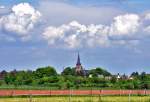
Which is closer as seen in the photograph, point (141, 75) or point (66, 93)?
point (66, 93)

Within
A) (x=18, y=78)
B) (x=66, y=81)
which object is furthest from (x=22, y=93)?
(x=18, y=78)

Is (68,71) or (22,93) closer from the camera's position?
(22,93)

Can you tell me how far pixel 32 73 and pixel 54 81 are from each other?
27.6 meters

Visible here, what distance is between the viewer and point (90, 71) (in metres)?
184

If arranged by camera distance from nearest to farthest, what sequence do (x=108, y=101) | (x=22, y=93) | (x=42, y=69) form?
(x=108, y=101), (x=22, y=93), (x=42, y=69)

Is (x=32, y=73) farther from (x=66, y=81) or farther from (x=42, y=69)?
(x=66, y=81)

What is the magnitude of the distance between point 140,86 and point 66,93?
33347 millimetres

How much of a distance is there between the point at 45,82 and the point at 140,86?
66.6ft

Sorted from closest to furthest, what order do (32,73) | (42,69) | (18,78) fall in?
(18,78)
(32,73)
(42,69)

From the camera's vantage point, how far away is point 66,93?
75625mm

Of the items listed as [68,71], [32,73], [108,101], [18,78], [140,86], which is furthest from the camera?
[68,71]

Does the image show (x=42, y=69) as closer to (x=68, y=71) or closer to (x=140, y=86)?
(x=68, y=71)

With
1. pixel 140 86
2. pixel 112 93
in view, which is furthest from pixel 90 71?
pixel 112 93

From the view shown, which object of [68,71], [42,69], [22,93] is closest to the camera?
[22,93]
